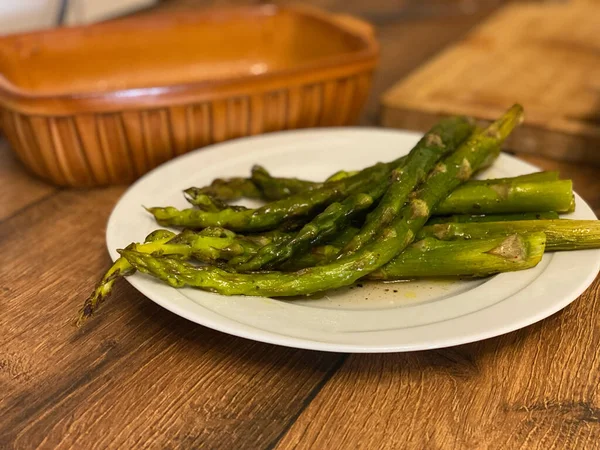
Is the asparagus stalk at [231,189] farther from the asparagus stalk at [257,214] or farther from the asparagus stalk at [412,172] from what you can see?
the asparagus stalk at [412,172]

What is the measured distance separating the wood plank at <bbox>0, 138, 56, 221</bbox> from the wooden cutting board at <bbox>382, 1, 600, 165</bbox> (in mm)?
1063

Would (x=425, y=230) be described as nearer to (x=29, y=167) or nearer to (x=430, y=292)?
(x=430, y=292)

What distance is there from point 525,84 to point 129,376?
5.54 feet

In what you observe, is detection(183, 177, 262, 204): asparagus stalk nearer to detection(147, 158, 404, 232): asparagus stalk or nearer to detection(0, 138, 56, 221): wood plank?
detection(147, 158, 404, 232): asparagus stalk

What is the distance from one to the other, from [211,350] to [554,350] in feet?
1.94

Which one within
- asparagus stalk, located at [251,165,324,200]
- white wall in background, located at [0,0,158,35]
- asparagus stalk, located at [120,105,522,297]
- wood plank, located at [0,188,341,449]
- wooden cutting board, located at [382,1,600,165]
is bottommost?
white wall in background, located at [0,0,158,35]

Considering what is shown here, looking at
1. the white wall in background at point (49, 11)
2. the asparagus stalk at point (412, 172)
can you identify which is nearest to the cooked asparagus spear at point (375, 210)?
the asparagus stalk at point (412, 172)

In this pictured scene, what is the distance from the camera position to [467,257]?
111cm

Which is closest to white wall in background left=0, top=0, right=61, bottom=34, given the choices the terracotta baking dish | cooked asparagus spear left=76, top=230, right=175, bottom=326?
the terracotta baking dish

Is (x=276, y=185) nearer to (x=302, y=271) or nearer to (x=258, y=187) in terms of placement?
(x=258, y=187)

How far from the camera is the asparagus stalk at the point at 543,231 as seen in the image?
1.14 meters

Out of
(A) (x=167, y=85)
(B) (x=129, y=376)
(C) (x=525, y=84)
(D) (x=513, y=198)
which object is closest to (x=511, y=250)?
(D) (x=513, y=198)

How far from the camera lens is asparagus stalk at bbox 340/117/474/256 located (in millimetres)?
1146

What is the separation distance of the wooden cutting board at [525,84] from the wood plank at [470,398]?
0.85 m
